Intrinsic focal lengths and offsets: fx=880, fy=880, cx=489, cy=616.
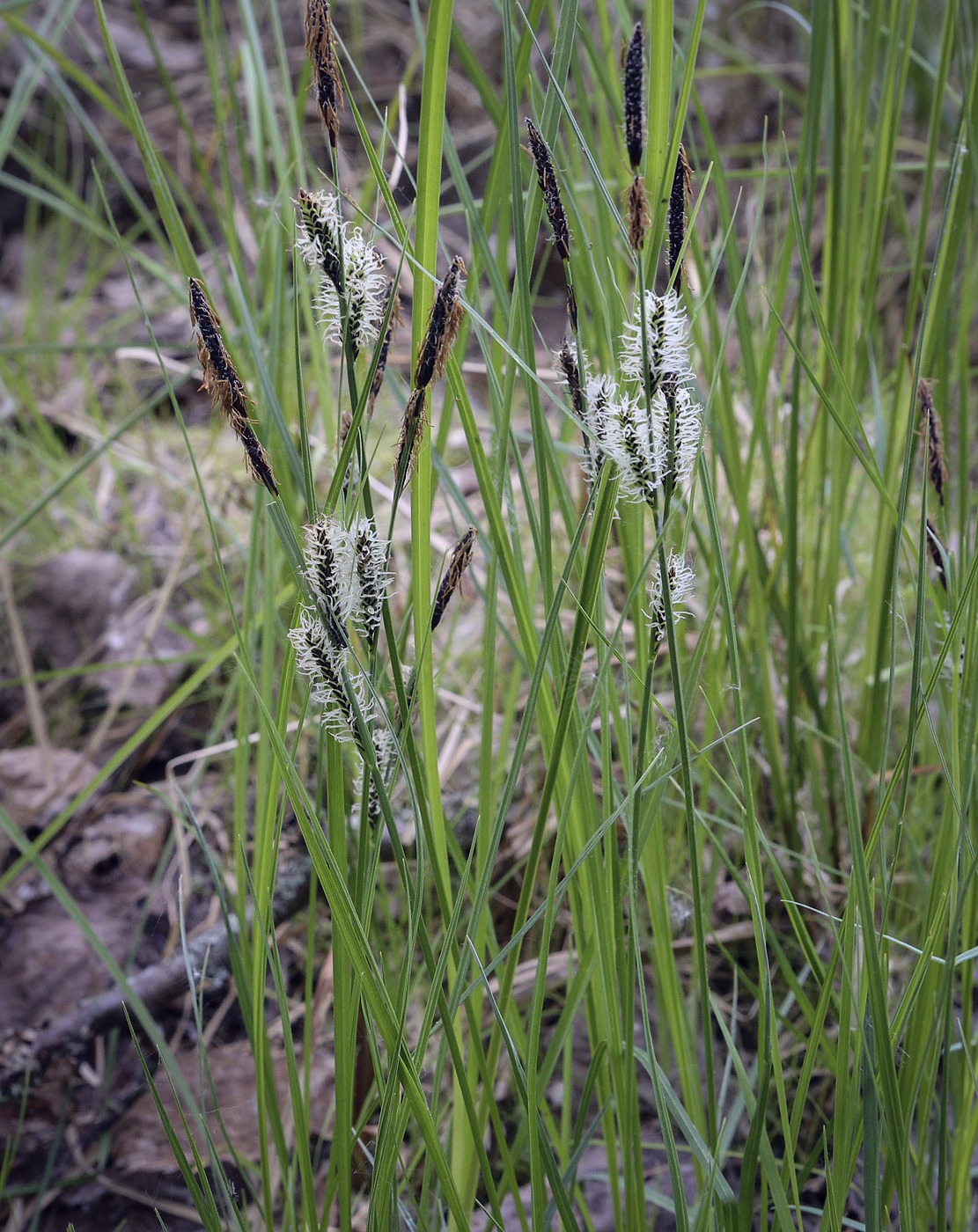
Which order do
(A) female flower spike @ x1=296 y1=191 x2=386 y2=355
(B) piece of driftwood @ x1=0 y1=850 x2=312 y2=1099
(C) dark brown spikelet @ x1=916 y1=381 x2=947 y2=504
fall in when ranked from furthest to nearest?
(B) piece of driftwood @ x1=0 y1=850 x2=312 y2=1099 → (C) dark brown spikelet @ x1=916 y1=381 x2=947 y2=504 → (A) female flower spike @ x1=296 y1=191 x2=386 y2=355

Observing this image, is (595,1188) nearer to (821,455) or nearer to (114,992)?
(114,992)

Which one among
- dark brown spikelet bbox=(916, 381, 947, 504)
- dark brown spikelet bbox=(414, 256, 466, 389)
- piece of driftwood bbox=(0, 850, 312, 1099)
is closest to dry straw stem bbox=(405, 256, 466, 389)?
dark brown spikelet bbox=(414, 256, 466, 389)

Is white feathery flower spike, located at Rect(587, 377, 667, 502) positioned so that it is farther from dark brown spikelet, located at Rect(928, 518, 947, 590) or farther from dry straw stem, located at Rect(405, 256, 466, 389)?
dark brown spikelet, located at Rect(928, 518, 947, 590)

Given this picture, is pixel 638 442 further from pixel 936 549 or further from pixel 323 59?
pixel 936 549

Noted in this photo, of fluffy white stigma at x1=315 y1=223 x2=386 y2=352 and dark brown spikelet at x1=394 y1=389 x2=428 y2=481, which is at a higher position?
fluffy white stigma at x1=315 y1=223 x2=386 y2=352

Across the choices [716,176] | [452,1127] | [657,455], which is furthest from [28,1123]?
[716,176]

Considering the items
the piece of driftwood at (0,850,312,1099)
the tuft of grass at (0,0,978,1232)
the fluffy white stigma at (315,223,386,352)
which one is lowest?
the piece of driftwood at (0,850,312,1099)

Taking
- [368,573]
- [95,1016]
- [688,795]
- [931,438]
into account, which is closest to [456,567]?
[368,573]
